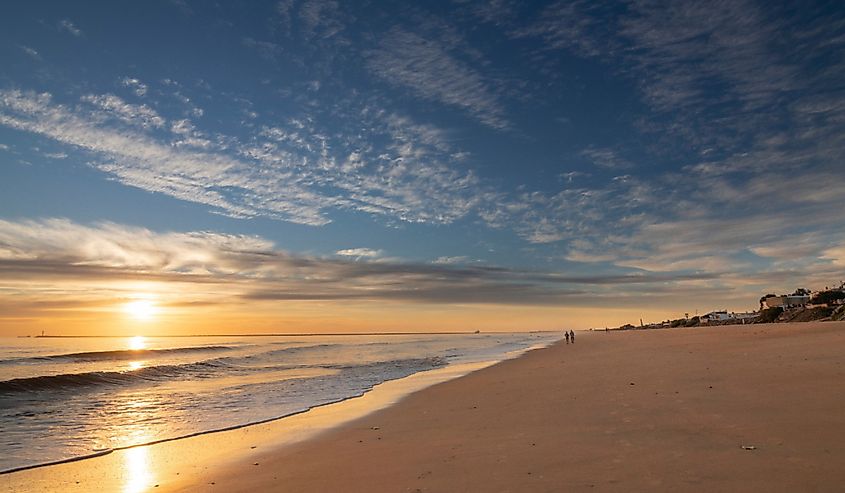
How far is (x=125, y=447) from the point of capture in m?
11.7

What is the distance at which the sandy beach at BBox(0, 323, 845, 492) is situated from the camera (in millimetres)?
6434

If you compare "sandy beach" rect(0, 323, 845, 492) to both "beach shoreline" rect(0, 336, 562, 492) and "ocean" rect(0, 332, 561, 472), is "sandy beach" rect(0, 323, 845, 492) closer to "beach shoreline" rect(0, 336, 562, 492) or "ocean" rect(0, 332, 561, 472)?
"beach shoreline" rect(0, 336, 562, 492)

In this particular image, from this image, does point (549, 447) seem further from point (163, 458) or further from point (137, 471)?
point (163, 458)

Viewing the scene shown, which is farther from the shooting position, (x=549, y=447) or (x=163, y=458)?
(x=163, y=458)

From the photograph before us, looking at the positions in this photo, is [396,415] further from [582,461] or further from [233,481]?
[582,461]

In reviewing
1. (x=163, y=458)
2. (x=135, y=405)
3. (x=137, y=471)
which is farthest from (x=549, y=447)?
(x=135, y=405)

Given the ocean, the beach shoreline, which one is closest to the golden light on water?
the beach shoreline

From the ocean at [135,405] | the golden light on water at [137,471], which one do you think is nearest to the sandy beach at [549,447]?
the golden light on water at [137,471]

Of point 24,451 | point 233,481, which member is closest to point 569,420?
point 233,481

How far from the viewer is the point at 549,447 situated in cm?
818

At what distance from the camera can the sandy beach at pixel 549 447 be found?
643 centimetres

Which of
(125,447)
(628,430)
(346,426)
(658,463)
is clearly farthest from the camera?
(346,426)

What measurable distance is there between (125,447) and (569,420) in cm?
974

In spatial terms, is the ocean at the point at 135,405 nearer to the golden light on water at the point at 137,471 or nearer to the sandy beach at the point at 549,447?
the golden light on water at the point at 137,471
